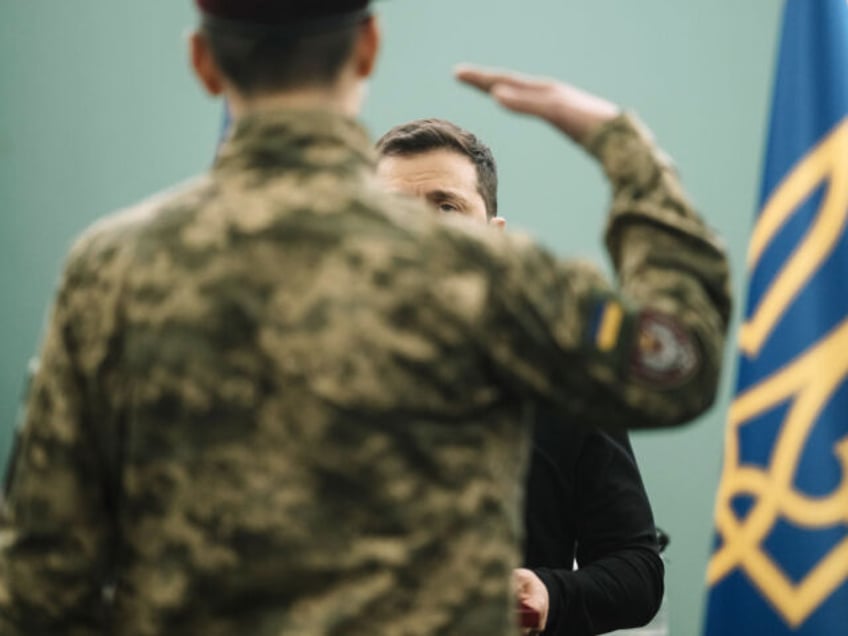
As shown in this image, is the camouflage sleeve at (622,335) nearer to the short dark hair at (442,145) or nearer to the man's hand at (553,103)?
the man's hand at (553,103)

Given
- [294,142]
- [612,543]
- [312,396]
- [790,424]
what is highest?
[294,142]

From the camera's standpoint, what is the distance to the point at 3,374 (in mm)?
3338

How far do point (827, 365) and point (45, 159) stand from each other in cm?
271

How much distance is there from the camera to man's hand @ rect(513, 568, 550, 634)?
4.10ft

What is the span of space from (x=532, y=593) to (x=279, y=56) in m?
0.74

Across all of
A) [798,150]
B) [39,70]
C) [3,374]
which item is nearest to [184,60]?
[39,70]

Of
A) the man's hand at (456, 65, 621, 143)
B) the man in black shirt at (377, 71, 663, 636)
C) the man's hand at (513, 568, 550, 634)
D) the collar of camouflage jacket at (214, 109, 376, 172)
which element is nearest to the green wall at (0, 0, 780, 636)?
the man in black shirt at (377, 71, 663, 636)

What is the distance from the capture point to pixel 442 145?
1.52 metres

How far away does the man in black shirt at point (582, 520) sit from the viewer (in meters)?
1.35

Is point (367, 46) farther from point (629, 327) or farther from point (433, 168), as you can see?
point (433, 168)

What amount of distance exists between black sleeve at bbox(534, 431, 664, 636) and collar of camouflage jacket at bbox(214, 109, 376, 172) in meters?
0.76

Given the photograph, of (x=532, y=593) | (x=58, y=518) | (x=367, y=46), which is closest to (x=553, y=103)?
(x=367, y=46)

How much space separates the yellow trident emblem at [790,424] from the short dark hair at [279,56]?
0.77 metres

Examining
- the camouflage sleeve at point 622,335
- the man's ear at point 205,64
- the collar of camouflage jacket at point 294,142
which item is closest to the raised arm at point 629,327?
the camouflage sleeve at point 622,335
